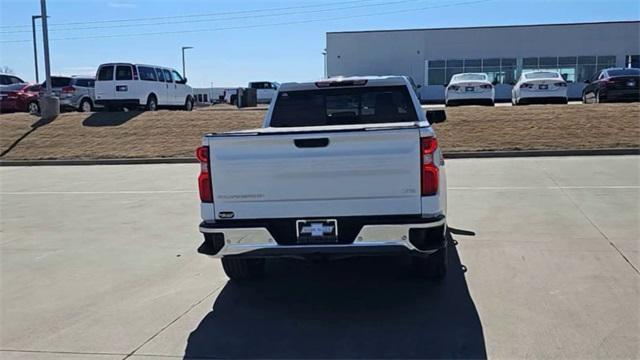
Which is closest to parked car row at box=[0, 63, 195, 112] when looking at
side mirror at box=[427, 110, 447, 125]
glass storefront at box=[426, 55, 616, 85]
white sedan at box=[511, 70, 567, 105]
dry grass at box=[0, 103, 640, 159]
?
dry grass at box=[0, 103, 640, 159]

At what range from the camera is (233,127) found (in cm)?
2073

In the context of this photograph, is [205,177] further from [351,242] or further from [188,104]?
[188,104]

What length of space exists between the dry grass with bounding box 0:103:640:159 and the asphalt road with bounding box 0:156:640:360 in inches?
292

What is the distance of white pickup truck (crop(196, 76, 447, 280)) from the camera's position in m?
4.46

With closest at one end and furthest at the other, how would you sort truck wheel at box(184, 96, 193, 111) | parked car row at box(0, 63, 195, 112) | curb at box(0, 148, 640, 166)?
curb at box(0, 148, 640, 166), parked car row at box(0, 63, 195, 112), truck wheel at box(184, 96, 193, 111)

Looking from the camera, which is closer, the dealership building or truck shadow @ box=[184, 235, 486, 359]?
truck shadow @ box=[184, 235, 486, 359]

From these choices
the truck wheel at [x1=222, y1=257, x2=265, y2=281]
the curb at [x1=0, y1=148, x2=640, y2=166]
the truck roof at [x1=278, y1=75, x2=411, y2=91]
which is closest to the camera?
the truck wheel at [x1=222, y1=257, x2=265, y2=281]

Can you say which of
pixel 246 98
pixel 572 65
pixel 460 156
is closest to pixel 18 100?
pixel 246 98

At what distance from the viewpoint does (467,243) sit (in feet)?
22.6

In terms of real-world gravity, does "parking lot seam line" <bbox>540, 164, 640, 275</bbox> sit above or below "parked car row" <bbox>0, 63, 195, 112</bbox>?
below

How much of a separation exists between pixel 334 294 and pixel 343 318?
0.63 meters

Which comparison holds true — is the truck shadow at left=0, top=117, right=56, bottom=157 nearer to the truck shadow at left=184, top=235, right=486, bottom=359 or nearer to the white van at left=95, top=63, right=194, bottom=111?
the white van at left=95, top=63, right=194, bottom=111

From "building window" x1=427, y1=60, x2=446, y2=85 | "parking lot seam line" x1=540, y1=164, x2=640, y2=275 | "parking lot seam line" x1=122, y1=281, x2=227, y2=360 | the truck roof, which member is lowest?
"parking lot seam line" x1=122, y1=281, x2=227, y2=360

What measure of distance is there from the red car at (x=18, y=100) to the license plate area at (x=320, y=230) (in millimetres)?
26103
